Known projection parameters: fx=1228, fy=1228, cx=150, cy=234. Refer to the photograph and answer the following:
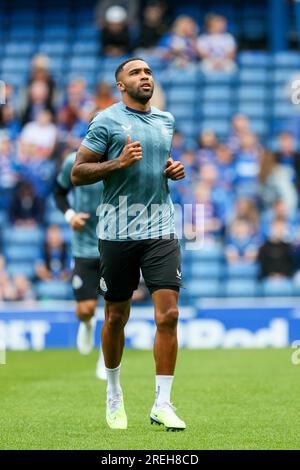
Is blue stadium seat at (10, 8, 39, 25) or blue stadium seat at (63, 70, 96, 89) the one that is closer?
blue stadium seat at (63, 70, 96, 89)

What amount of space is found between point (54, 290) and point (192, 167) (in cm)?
296

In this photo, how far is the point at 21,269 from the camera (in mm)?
19594

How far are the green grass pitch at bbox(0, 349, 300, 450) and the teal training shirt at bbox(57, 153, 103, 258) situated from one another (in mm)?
1318

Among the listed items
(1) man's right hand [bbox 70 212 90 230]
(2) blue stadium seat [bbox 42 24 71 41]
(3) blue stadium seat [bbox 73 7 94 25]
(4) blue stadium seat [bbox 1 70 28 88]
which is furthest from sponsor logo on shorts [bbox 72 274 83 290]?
(3) blue stadium seat [bbox 73 7 94 25]

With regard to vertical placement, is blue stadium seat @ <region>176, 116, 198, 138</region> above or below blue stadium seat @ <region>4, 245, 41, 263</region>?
above

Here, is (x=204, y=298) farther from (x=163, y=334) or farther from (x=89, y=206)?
(x=163, y=334)

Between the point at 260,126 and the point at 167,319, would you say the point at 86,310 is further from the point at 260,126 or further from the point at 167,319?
the point at 260,126

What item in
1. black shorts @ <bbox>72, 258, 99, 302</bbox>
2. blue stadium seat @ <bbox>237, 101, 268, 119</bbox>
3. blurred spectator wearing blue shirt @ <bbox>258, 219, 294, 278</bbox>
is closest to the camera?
black shorts @ <bbox>72, 258, 99, 302</bbox>

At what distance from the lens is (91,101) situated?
21047mm

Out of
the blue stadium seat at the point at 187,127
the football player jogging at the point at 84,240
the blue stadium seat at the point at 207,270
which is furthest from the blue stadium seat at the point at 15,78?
the football player jogging at the point at 84,240

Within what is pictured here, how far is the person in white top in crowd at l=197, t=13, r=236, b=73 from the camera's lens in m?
21.2

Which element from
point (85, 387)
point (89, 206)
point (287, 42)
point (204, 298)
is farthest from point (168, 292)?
point (287, 42)

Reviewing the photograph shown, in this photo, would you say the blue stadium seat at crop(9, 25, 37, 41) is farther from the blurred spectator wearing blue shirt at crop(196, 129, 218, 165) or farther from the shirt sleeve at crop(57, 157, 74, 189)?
the shirt sleeve at crop(57, 157, 74, 189)
